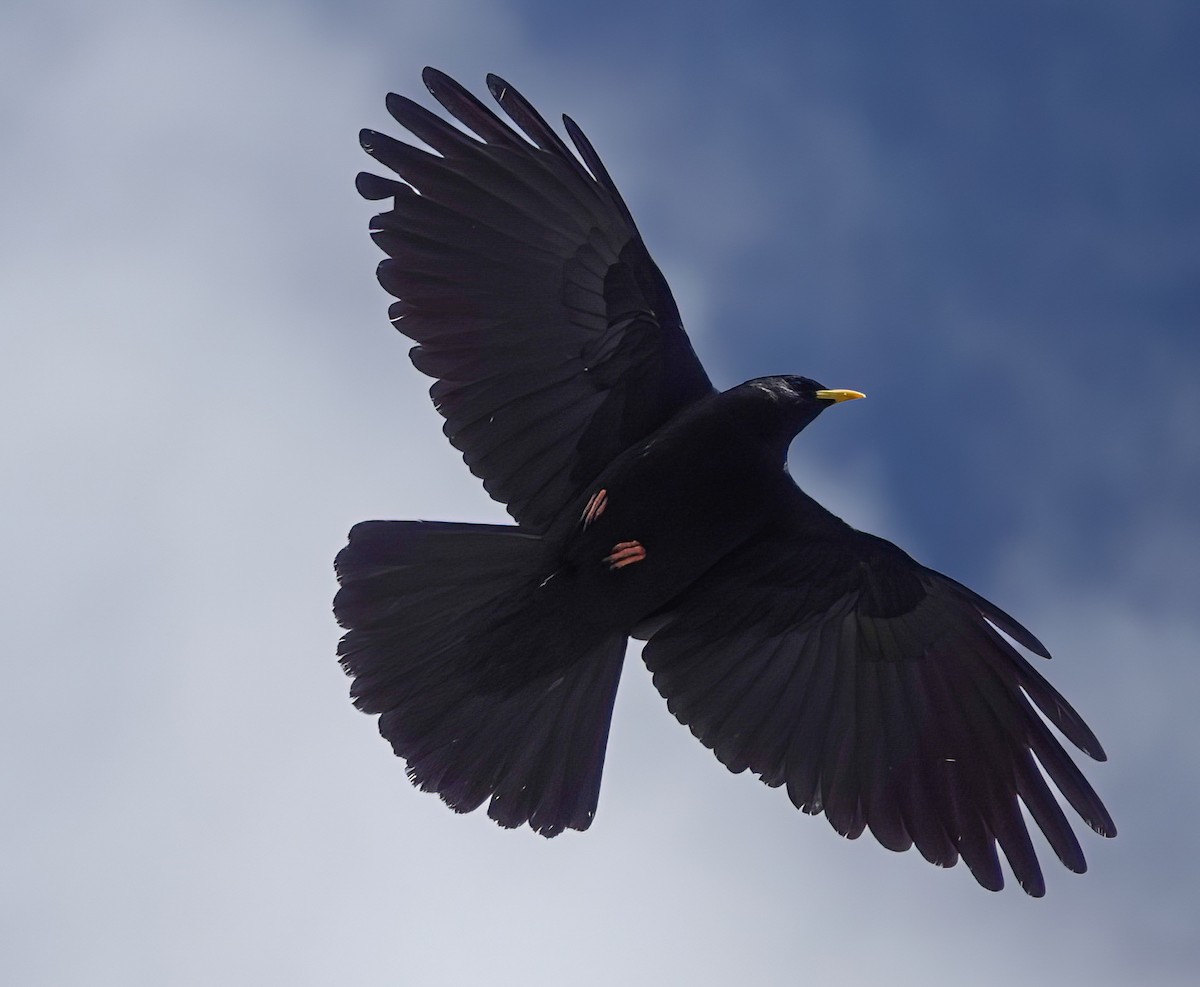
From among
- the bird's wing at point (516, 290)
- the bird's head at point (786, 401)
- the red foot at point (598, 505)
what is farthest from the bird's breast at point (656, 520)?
the bird's wing at point (516, 290)

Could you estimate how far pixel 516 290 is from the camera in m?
6.51

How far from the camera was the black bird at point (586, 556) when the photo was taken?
20.9ft

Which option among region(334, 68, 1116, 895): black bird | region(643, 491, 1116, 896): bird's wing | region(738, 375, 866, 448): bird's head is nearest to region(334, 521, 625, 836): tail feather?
region(334, 68, 1116, 895): black bird

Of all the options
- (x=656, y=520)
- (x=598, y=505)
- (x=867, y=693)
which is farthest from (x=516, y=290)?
(x=867, y=693)

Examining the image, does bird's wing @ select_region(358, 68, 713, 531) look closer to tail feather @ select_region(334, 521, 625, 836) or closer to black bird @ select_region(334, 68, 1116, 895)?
black bird @ select_region(334, 68, 1116, 895)

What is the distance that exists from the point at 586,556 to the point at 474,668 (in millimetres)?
790

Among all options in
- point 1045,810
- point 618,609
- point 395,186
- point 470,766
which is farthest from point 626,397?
point 1045,810

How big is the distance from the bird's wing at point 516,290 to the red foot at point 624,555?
38 cm

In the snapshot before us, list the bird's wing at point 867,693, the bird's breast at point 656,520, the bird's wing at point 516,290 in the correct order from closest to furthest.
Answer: the bird's breast at point 656,520
the bird's wing at point 516,290
the bird's wing at point 867,693

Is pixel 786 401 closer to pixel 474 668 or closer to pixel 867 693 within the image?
pixel 867 693

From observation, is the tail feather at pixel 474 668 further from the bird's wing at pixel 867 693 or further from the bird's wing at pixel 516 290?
the bird's wing at pixel 867 693

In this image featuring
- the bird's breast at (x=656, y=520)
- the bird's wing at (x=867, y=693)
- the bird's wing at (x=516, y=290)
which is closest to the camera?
the bird's breast at (x=656, y=520)

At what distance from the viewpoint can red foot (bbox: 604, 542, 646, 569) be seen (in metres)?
6.38

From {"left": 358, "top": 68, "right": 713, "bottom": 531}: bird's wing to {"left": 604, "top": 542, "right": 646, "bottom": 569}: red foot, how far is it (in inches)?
14.8
